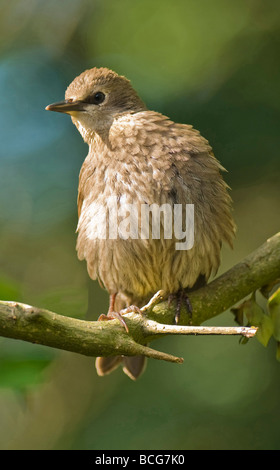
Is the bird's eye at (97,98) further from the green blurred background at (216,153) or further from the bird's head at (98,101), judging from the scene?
the green blurred background at (216,153)

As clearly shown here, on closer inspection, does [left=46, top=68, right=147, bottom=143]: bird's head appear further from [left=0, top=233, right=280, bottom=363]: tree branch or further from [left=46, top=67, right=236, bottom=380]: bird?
[left=0, top=233, right=280, bottom=363]: tree branch

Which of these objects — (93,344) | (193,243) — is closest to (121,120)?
(193,243)

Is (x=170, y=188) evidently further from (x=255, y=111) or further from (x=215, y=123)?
(x=255, y=111)

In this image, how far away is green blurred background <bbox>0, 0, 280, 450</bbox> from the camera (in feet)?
15.9

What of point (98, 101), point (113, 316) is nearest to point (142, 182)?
point (98, 101)

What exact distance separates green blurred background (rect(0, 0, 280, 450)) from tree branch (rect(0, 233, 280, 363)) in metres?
1.42

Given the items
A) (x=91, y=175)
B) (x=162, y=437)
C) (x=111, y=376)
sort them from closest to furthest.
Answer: (x=91, y=175), (x=162, y=437), (x=111, y=376)

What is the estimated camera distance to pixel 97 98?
3365 mm

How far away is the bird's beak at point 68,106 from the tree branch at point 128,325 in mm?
1077

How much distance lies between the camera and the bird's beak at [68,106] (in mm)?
3104

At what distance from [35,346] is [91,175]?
1.22 meters

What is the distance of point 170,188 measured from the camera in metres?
3.27

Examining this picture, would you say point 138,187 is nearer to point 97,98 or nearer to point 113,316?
point 97,98

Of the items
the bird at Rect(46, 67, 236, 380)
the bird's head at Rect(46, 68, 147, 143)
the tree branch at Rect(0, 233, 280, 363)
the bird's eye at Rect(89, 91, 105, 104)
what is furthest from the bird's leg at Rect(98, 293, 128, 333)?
the bird's eye at Rect(89, 91, 105, 104)
